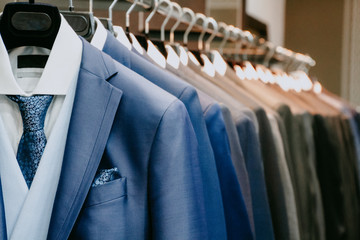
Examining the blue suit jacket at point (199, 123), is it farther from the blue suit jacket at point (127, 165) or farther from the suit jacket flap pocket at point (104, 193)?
the suit jacket flap pocket at point (104, 193)

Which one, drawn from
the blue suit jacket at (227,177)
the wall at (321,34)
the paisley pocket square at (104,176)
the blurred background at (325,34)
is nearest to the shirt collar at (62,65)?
the paisley pocket square at (104,176)

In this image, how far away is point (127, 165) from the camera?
2.80 ft

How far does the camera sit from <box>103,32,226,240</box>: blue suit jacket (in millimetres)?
947

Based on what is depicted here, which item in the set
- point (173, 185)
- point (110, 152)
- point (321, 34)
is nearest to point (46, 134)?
point (110, 152)

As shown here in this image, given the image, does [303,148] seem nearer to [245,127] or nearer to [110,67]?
[245,127]

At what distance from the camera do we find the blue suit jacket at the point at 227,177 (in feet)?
3.37

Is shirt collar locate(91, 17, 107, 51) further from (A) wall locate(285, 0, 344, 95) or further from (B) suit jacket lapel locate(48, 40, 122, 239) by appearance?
(A) wall locate(285, 0, 344, 95)

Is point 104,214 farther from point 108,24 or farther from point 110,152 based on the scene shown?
point 108,24

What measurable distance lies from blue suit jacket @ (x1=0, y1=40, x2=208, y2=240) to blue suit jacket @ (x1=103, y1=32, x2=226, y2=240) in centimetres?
8

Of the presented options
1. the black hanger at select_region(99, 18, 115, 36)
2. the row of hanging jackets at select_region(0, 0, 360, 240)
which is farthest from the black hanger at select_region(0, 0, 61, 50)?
the black hanger at select_region(99, 18, 115, 36)

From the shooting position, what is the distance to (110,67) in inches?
34.6

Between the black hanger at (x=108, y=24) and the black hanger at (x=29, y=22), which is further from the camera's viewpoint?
the black hanger at (x=108, y=24)

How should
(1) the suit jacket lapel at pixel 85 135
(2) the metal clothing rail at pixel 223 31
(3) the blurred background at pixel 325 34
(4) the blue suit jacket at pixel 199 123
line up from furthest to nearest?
(3) the blurred background at pixel 325 34
(2) the metal clothing rail at pixel 223 31
(4) the blue suit jacket at pixel 199 123
(1) the suit jacket lapel at pixel 85 135

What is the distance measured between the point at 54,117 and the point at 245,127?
477mm
